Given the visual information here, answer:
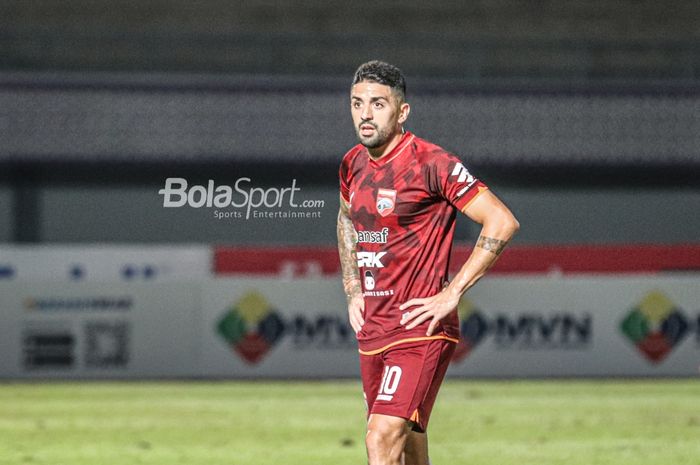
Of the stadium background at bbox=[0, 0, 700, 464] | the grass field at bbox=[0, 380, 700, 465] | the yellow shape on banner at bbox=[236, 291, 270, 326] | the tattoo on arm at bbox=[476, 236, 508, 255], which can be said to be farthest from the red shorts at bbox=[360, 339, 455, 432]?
the yellow shape on banner at bbox=[236, 291, 270, 326]

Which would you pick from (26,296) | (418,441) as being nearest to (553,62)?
(26,296)

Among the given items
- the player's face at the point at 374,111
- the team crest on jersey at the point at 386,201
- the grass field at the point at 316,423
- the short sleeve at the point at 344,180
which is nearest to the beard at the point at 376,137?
the player's face at the point at 374,111

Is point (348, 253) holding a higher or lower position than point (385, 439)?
higher

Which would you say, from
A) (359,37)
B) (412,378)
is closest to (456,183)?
(412,378)

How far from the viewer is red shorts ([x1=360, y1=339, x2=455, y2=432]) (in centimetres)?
625

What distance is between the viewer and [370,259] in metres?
6.47

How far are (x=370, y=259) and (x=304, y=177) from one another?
1878 centimetres

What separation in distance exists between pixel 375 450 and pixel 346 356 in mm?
12868

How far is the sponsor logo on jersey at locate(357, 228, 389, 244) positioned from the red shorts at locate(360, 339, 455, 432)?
0.52 meters

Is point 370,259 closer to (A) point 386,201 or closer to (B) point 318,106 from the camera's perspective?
(A) point 386,201

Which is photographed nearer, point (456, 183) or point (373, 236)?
point (456, 183)

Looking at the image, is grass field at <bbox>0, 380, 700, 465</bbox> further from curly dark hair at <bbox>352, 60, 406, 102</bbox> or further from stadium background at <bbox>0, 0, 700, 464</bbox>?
curly dark hair at <bbox>352, 60, 406, 102</bbox>

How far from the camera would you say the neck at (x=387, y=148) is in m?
6.46

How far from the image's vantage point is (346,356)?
18969mm
